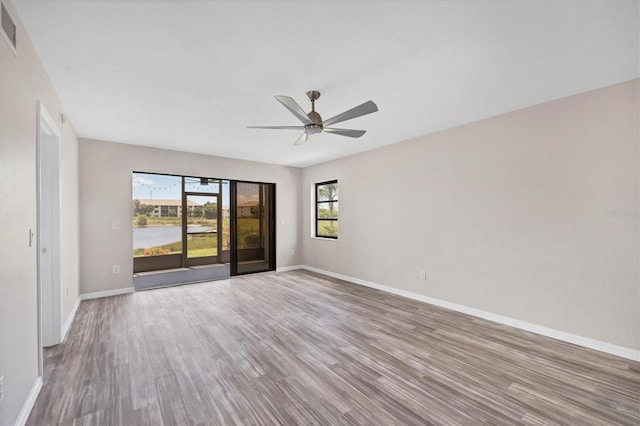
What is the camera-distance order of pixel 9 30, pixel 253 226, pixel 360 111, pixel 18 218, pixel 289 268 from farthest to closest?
pixel 289 268
pixel 253 226
pixel 360 111
pixel 18 218
pixel 9 30

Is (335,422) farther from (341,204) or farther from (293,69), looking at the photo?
(341,204)

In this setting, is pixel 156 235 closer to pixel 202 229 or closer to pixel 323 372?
pixel 202 229

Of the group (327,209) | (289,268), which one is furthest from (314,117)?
(289,268)

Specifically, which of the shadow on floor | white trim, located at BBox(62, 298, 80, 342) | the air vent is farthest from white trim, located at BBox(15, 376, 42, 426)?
the shadow on floor

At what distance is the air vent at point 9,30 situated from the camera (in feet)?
5.02

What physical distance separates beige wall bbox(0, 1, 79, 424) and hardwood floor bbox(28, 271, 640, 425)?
1.31 feet

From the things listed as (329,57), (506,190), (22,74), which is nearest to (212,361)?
(22,74)

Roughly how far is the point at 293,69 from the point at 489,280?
3.40m

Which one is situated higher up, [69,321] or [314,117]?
[314,117]

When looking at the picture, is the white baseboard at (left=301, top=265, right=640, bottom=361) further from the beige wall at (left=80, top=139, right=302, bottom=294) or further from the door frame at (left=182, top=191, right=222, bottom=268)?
the door frame at (left=182, top=191, right=222, bottom=268)

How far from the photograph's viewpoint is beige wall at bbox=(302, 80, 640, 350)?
2641 millimetres

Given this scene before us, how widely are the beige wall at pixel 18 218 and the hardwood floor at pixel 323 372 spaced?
15.8 inches

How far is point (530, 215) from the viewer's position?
319 cm

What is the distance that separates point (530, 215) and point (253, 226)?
208 inches
